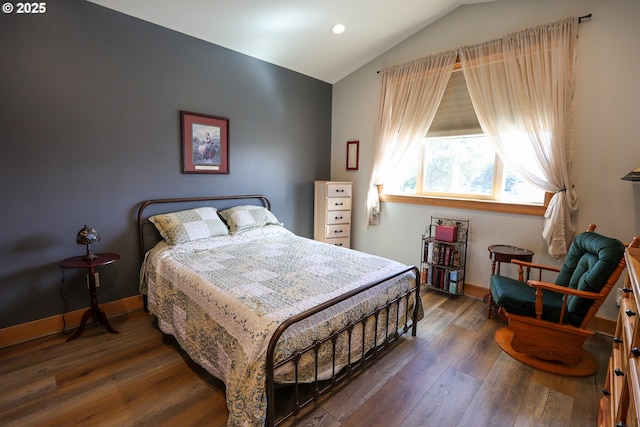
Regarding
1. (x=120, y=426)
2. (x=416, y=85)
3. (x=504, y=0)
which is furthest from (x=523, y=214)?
(x=120, y=426)

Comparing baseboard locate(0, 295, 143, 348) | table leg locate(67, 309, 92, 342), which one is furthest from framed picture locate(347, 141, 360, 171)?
table leg locate(67, 309, 92, 342)

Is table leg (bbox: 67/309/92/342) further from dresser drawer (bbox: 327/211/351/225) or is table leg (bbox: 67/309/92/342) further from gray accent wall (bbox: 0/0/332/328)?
dresser drawer (bbox: 327/211/351/225)

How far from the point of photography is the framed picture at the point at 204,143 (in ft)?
10.3

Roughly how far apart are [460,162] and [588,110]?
1.17m

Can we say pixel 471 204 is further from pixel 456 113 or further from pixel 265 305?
A: pixel 265 305

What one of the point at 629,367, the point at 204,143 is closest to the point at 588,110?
the point at 629,367

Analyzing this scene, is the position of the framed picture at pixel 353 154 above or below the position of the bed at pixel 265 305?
above

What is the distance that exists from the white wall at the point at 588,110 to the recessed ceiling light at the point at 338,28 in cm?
88

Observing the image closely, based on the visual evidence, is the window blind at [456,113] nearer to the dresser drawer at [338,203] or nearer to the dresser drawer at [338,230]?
the dresser drawer at [338,203]

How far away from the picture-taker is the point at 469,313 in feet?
9.85

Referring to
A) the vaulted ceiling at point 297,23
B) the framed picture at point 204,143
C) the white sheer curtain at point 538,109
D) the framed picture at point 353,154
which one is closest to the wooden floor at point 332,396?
the white sheer curtain at point 538,109

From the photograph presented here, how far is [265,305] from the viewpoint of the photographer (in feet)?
5.51

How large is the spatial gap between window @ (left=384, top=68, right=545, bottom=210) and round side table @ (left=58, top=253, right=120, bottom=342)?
10.9 ft

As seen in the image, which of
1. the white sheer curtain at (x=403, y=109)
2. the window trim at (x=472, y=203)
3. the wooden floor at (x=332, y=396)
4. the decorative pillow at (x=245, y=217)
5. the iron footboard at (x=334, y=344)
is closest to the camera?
the iron footboard at (x=334, y=344)
